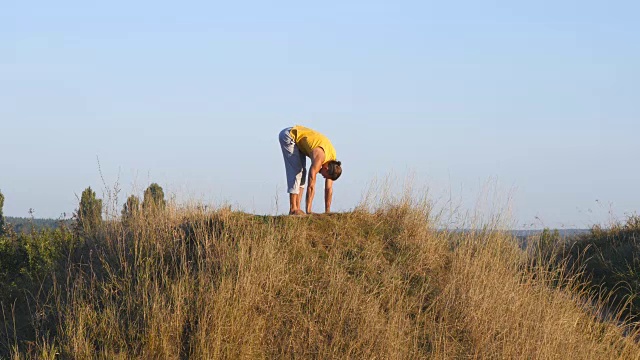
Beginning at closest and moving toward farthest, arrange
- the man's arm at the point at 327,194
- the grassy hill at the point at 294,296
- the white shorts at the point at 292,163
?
1. the grassy hill at the point at 294,296
2. the white shorts at the point at 292,163
3. the man's arm at the point at 327,194

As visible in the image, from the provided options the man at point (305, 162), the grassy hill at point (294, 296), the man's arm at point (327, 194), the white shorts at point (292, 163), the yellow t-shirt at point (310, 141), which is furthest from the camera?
the man's arm at point (327, 194)

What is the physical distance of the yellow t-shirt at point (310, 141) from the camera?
11.5 m

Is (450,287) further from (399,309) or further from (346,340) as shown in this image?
(346,340)

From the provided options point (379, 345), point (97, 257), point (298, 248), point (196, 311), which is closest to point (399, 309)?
point (379, 345)

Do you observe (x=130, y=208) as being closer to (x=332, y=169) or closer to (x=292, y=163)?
(x=292, y=163)

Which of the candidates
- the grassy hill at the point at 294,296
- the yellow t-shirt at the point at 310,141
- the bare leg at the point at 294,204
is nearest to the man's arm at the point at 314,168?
the yellow t-shirt at the point at 310,141

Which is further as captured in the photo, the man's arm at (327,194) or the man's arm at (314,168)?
the man's arm at (327,194)

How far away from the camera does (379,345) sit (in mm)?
8828

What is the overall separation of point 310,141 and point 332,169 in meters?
0.53

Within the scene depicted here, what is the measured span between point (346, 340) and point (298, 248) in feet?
6.23

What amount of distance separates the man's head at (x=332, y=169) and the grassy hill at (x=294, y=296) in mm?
619

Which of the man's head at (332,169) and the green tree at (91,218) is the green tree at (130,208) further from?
the man's head at (332,169)

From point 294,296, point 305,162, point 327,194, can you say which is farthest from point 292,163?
point 294,296

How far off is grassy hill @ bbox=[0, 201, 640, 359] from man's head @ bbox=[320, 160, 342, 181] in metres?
0.62
